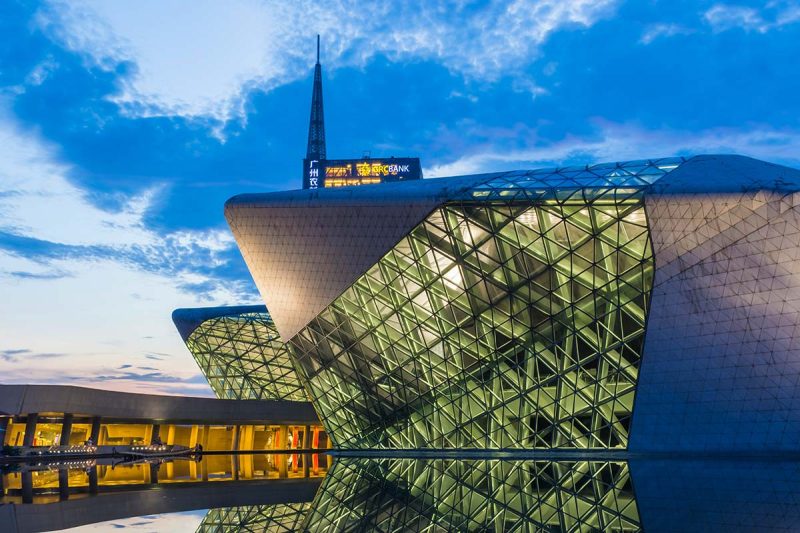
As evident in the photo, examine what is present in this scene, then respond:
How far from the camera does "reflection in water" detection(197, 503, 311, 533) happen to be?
40.5 ft

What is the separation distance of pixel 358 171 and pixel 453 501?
127 meters

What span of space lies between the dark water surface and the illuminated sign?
4596 inches

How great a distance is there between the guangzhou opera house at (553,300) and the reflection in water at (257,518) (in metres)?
15.8

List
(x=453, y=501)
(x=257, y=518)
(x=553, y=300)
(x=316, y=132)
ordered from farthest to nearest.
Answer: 1. (x=316, y=132)
2. (x=553, y=300)
3. (x=453, y=501)
4. (x=257, y=518)

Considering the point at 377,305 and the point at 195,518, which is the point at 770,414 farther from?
the point at 195,518

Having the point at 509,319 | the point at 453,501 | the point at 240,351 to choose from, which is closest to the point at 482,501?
the point at 453,501

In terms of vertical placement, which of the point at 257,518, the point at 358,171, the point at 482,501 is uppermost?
the point at 358,171

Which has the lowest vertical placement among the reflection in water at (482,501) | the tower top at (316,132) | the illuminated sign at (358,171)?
the reflection in water at (482,501)

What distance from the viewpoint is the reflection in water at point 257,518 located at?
12359 mm

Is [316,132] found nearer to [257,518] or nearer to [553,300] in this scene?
[553,300]

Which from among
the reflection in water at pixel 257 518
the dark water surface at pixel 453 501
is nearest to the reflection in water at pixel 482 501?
the dark water surface at pixel 453 501

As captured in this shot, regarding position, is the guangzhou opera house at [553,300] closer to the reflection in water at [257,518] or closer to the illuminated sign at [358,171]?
the reflection in water at [257,518]

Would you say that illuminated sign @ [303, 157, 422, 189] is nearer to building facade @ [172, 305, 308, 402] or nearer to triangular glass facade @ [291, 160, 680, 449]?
building facade @ [172, 305, 308, 402]

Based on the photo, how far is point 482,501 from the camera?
49.8 feet
